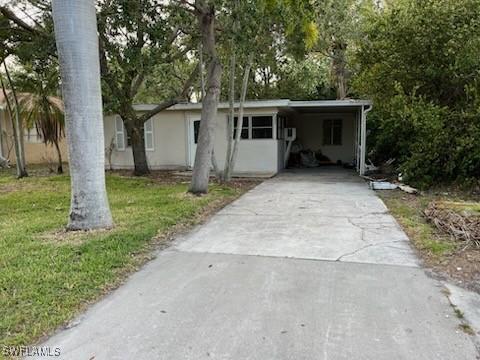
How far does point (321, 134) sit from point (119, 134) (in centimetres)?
859

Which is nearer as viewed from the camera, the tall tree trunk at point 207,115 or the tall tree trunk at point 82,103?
the tall tree trunk at point 82,103

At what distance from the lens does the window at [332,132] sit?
17312mm

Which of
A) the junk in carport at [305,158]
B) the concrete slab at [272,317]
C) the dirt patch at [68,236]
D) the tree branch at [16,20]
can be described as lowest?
the concrete slab at [272,317]

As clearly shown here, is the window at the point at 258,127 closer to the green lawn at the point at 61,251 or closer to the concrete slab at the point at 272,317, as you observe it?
the green lawn at the point at 61,251

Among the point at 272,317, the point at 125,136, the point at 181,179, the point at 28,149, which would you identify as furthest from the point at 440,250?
the point at 28,149

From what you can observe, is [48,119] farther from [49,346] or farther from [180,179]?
[49,346]

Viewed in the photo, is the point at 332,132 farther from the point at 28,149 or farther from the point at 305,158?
the point at 28,149

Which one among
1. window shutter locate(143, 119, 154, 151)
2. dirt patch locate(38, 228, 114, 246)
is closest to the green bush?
dirt patch locate(38, 228, 114, 246)

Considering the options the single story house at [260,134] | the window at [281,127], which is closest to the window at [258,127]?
the single story house at [260,134]

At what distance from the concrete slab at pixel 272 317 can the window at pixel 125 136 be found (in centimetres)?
1131

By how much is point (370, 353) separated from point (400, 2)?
1048 cm

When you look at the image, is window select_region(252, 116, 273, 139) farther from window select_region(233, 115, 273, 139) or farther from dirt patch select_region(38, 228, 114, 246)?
dirt patch select_region(38, 228, 114, 246)

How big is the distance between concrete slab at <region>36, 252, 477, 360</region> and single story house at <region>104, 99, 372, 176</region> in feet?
29.2

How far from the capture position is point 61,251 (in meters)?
4.46
